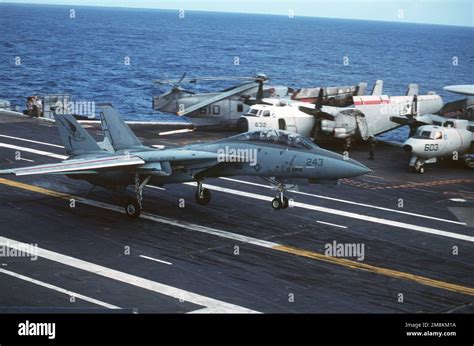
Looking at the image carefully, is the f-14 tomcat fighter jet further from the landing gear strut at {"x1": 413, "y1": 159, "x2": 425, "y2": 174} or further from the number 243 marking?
the landing gear strut at {"x1": 413, "y1": 159, "x2": 425, "y2": 174}

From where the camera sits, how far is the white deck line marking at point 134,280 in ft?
70.7

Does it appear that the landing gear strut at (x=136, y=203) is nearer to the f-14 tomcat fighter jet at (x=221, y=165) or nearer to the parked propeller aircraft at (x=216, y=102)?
the f-14 tomcat fighter jet at (x=221, y=165)

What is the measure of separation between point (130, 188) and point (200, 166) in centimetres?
709

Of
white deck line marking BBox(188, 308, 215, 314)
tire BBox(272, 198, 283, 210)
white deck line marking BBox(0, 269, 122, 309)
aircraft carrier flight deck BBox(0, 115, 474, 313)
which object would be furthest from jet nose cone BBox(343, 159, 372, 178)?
white deck line marking BBox(0, 269, 122, 309)

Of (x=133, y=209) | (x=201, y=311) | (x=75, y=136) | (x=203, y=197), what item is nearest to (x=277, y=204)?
(x=203, y=197)

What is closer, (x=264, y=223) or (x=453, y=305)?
(x=453, y=305)

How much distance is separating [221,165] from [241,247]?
185 inches

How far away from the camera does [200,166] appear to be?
31438 millimetres

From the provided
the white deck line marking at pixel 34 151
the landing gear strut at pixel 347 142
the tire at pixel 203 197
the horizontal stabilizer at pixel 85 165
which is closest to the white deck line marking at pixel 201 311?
the horizontal stabilizer at pixel 85 165

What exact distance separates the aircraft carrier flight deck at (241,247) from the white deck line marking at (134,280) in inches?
2.5

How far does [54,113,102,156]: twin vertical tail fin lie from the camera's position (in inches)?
1328

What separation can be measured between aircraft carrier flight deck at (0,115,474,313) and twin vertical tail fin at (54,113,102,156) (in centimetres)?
254
